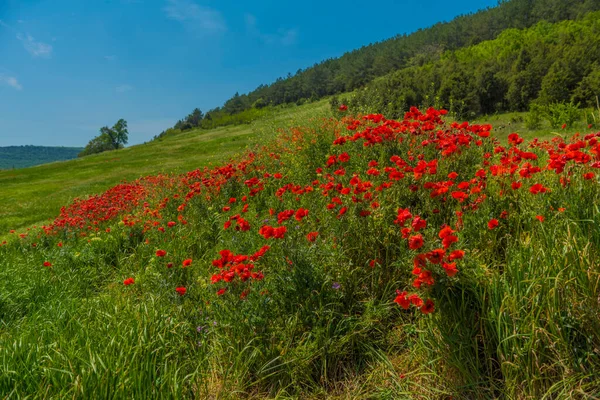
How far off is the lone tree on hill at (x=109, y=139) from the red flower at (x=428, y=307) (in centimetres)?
9081

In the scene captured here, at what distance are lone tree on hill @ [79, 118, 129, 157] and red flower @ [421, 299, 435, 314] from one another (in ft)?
298

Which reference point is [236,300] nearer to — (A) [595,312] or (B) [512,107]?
(A) [595,312]

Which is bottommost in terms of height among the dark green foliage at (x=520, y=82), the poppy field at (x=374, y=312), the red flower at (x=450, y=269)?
the poppy field at (x=374, y=312)

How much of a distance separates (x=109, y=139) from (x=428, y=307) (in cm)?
9350

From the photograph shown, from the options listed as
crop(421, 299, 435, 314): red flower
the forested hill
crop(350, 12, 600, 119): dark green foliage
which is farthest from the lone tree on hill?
crop(421, 299, 435, 314): red flower

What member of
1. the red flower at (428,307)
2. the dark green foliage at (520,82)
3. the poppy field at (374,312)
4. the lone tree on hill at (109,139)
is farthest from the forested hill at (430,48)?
the red flower at (428,307)

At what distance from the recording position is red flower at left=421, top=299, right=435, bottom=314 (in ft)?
5.87

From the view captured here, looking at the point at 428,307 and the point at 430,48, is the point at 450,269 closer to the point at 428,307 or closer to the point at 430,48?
the point at 428,307

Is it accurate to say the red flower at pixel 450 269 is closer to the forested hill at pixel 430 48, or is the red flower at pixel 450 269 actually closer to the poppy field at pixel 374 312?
the poppy field at pixel 374 312

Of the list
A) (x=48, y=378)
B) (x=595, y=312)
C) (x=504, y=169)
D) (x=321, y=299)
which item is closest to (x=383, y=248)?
(x=321, y=299)

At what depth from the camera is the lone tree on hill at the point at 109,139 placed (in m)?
79.6

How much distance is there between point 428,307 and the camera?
5.98 feet

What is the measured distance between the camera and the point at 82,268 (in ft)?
14.6

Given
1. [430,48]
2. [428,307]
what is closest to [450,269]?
[428,307]
